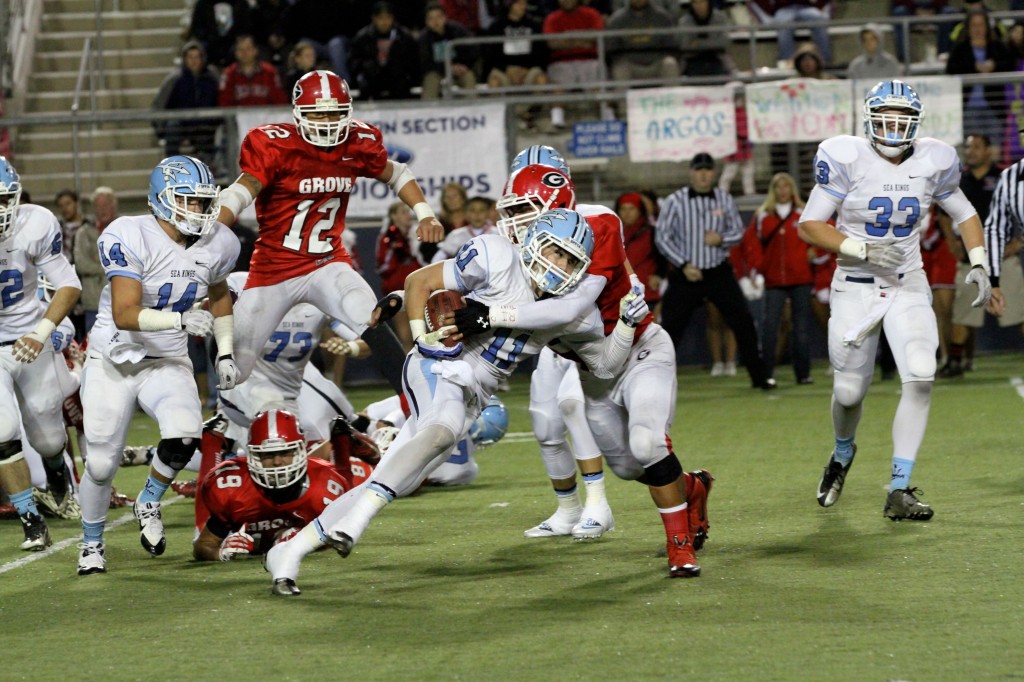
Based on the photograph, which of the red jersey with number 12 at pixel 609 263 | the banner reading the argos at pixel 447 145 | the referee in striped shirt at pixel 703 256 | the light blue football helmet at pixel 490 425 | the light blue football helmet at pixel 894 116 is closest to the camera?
the red jersey with number 12 at pixel 609 263

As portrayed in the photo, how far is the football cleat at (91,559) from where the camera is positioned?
20.5 feet

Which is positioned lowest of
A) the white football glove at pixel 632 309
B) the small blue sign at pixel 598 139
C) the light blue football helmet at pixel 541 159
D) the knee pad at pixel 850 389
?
the knee pad at pixel 850 389

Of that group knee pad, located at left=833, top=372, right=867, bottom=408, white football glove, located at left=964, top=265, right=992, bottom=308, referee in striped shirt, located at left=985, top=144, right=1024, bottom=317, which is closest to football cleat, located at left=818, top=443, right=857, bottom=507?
knee pad, located at left=833, top=372, right=867, bottom=408

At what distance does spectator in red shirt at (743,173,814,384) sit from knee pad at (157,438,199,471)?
7364 millimetres

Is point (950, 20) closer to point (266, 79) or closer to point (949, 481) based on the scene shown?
point (266, 79)

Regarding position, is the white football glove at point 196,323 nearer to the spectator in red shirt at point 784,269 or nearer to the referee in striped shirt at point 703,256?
the referee in striped shirt at point 703,256

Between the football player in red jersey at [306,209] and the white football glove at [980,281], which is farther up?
the football player in red jersey at [306,209]

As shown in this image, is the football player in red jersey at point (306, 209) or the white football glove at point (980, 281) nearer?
the white football glove at point (980, 281)

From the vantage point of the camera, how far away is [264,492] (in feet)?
20.8

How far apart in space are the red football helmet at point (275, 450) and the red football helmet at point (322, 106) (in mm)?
1594

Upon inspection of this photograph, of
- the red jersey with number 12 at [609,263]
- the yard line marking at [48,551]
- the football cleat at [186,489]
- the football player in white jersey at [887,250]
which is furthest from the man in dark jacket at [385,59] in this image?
the red jersey with number 12 at [609,263]

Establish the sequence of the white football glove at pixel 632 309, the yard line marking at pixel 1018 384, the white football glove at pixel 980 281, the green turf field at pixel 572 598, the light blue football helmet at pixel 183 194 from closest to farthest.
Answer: the green turf field at pixel 572 598
the white football glove at pixel 632 309
the light blue football helmet at pixel 183 194
the white football glove at pixel 980 281
the yard line marking at pixel 1018 384

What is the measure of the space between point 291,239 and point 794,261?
21.8ft

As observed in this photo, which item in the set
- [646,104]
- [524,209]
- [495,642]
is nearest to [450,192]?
[646,104]
